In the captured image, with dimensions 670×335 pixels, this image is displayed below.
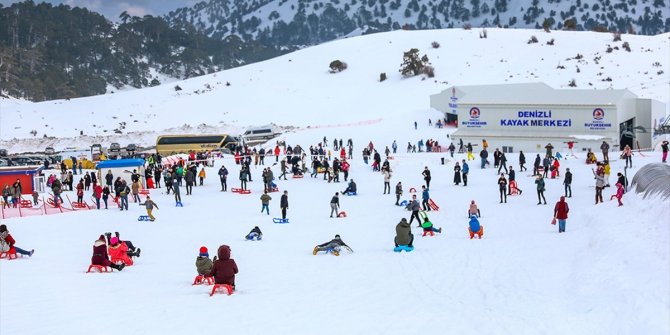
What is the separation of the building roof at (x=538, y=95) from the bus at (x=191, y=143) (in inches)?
615

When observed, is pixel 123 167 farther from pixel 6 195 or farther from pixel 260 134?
pixel 260 134

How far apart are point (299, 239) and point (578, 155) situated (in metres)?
18.6

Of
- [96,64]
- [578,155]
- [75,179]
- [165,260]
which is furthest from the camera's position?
[96,64]

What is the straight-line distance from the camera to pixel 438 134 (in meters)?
50.4

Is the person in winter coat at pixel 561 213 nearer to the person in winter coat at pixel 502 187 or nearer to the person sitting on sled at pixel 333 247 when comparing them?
the person sitting on sled at pixel 333 247

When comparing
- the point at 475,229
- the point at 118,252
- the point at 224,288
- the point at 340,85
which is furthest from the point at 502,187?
the point at 340,85

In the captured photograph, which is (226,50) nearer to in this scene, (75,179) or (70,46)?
(70,46)

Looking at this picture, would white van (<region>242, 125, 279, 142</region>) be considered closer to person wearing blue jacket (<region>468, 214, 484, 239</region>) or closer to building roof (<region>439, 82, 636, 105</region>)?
building roof (<region>439, 82, 636, 105</region>)

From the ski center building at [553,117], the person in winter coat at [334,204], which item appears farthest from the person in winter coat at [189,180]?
the ski center building at [553,117]

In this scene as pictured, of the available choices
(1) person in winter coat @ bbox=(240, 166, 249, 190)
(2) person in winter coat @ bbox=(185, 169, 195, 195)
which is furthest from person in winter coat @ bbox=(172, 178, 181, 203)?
(1) person in winter coat @ bbox=(240, 166, 249, 190)

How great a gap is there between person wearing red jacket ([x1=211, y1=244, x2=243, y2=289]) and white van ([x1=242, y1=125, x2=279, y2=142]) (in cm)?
4254

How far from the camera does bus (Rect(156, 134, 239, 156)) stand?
52688 millimetres

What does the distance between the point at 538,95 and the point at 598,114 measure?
123 inches

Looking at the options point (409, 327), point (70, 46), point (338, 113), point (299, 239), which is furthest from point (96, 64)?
point (409, 327)
